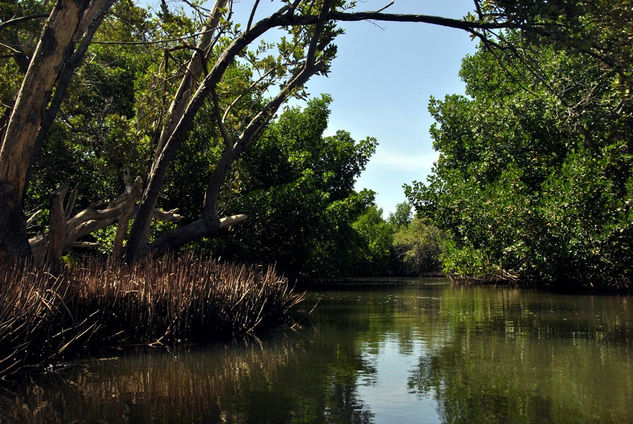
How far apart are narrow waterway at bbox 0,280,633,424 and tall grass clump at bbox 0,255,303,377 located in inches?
24.2

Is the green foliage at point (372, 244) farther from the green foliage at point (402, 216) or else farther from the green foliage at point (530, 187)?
the green foliage at point (402, 216)

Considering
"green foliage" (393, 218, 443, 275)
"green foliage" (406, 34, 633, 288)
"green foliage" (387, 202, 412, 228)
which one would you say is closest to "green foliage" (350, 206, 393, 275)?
"green foliage" (393, 218, 443, 275)

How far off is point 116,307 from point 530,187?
873 inches

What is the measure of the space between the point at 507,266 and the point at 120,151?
60.9 feet

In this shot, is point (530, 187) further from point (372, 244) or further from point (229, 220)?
point (372, 244)

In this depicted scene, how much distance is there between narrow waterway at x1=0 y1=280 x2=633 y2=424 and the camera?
5.18 m

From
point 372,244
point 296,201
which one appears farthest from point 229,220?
point 372,244

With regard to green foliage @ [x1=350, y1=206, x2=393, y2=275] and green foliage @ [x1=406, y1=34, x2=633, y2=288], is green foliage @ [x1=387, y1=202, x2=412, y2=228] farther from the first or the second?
green foliage @ [x1=406, y1=34, x2=633, y2=288]

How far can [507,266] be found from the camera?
2600 centimetres

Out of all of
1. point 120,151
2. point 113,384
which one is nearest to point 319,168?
point 120,151

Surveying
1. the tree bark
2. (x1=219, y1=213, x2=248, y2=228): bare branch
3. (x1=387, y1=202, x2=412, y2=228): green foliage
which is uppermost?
(x1=387, y1=202, x2=412, y2=228): green foliage

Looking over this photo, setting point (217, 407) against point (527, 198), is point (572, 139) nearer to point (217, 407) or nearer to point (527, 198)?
point (527, 198)

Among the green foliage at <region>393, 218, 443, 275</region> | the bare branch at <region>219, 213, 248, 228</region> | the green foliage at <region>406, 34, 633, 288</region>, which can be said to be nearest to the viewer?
the bare branch at <region>219, 213, 248, 228</region>

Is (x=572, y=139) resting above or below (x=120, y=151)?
above
